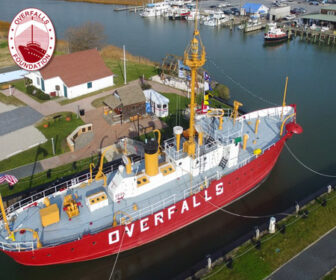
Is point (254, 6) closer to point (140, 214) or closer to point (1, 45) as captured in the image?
point (1, 45)

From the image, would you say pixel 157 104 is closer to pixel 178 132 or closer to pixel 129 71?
pixel 178 132

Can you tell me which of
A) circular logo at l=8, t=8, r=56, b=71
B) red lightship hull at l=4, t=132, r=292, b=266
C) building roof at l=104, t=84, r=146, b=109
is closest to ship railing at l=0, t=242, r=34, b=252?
red lightship hull at l=4, t=132, r=292, b=266

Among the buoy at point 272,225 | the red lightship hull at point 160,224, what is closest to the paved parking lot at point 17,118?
the red lightship hull at point 160,224

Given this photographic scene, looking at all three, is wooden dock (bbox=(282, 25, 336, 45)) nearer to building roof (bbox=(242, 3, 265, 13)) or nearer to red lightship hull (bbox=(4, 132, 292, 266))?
building roof (bbox=(242, 3, 265, 13))

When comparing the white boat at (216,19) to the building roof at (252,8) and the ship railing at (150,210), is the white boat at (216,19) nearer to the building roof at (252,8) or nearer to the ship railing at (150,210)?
the building roof at (252,8)

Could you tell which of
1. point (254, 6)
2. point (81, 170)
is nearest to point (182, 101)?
point (81, 170)

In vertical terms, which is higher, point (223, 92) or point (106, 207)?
point (223, 92)

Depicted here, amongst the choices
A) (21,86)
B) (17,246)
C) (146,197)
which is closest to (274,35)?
(21,86)

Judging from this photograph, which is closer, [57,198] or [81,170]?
[57,198]
